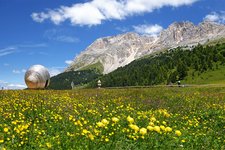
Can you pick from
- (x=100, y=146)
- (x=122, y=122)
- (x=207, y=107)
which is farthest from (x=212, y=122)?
(x=100, y=146)

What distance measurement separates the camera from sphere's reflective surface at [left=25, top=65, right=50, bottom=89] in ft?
130

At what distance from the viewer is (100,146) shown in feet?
28.3

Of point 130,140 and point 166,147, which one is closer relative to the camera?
point 166,147

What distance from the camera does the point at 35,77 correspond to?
131 feet

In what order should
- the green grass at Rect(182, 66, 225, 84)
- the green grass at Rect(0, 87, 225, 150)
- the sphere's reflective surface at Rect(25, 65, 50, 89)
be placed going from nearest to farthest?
1. the green grass at Rect(0, 87, 225, 150)
2. the sphere's reflective surface at Rect(25, 65, 50, 89)
3. the green grass at Rect(182, 66, 225, 84)

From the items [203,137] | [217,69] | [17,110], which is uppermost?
[217,69]

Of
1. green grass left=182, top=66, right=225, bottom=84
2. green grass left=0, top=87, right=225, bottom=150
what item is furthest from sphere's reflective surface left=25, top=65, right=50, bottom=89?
green grass left=182, top=66, right=225, bottom=84

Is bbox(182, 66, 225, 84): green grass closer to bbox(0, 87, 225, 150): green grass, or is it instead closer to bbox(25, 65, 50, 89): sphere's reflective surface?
bbox(25, 65, 50, 89): sphere's reflective surface

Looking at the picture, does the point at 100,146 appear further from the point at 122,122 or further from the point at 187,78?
the point at 187,78

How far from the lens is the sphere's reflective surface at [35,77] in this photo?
39.7 m

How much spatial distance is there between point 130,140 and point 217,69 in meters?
142

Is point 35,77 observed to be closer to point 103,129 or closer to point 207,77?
point 103,129

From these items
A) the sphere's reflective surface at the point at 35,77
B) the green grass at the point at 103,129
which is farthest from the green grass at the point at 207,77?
the green grass at the point at 103,129

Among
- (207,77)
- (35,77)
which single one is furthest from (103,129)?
(207,77)
